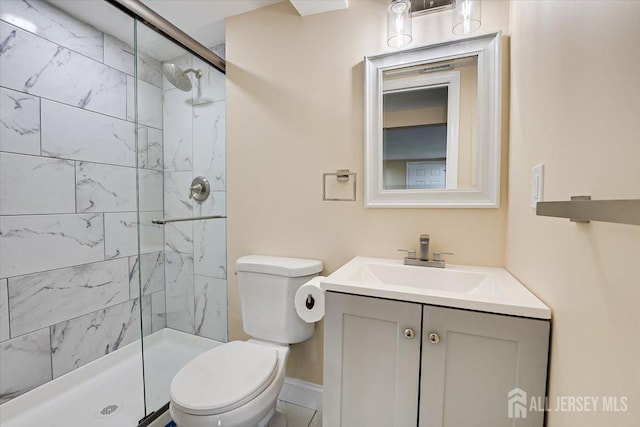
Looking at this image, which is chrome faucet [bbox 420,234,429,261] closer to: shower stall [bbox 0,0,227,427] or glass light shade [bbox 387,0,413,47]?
glass light shade [bbox 387,0,413,47]

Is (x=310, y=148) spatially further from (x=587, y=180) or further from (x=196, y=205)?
(x=587, y=180)

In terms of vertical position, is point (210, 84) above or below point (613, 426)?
above

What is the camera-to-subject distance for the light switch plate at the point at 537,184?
2.73 feet

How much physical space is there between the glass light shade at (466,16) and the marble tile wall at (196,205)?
134 centimetres

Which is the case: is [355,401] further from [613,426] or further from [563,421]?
[613,426]

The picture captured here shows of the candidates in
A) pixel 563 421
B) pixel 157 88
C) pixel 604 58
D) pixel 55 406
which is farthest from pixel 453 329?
pixel 55 406

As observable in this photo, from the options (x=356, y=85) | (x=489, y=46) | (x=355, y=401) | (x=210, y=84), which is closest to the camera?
(x=355, y=401)

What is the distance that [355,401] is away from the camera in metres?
0.99

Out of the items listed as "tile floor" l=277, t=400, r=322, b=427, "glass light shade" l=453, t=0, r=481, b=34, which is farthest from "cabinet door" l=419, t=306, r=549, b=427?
"glass light shade" l=453, t=0, r=481, b=34

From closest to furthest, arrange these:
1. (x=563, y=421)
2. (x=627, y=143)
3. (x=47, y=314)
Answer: (x=627, y=143) < (x=563, y=421) < (x=47, y=314)

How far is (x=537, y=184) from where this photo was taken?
0.86 meters

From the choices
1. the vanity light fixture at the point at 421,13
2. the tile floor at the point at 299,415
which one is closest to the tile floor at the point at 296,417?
the tile floor at the point at 299,415

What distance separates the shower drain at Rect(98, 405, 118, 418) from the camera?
4.83ft

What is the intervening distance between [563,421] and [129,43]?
2.99 m
